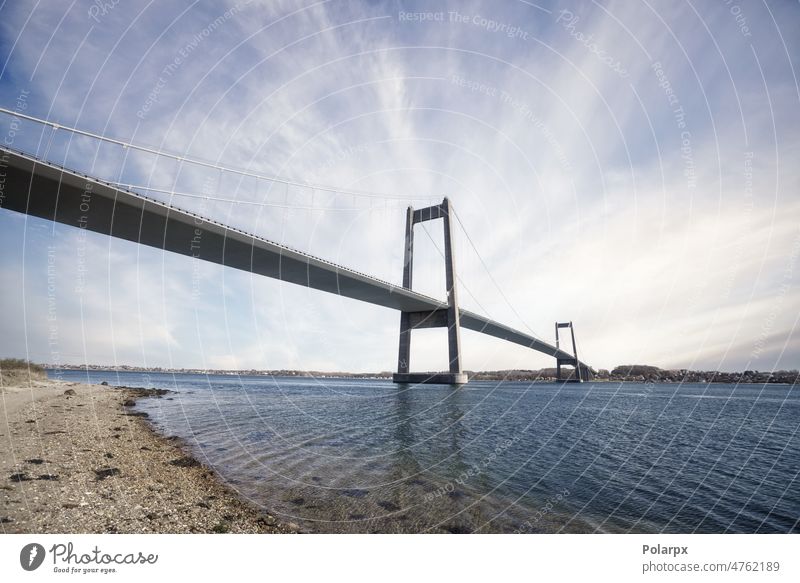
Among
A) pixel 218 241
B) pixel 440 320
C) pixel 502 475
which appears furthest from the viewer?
pixel 440 320

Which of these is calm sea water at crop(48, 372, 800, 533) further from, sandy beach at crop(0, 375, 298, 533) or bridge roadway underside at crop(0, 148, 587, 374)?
bridge roadway underside at crop(0, 148, 587, 374)
